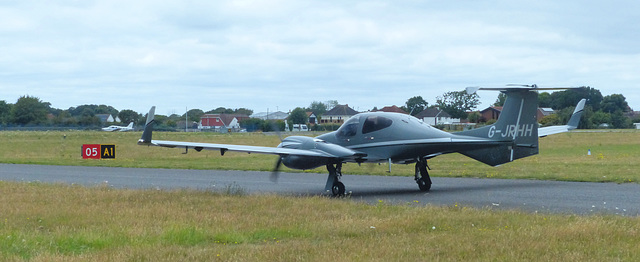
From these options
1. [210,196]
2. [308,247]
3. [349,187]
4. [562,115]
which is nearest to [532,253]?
[308,247]

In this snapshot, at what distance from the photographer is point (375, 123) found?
61.8ft

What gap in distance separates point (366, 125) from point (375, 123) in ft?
0.87

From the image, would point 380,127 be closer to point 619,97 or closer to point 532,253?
point 532,253

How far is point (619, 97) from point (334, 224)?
138 m

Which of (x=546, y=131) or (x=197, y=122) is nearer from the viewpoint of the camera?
(x=546, y=131)

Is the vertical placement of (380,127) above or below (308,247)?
above

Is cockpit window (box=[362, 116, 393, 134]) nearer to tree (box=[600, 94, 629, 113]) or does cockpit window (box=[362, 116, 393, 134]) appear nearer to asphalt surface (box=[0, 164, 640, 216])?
asphalt surface (box=[0, 164, 640, 216])

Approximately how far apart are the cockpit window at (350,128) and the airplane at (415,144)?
473mm

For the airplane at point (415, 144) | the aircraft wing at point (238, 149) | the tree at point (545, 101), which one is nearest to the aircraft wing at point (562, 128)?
the airplane at point (415, 144)

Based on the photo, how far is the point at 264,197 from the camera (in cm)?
1614

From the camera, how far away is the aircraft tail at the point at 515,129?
1797 cm

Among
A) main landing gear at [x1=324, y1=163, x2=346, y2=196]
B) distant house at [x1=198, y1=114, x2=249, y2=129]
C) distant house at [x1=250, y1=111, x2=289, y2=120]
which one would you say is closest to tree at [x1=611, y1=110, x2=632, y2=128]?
distant house at [x1=198, y1=114, x2=249, y2=129]

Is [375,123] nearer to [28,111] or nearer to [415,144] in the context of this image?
[415,144]

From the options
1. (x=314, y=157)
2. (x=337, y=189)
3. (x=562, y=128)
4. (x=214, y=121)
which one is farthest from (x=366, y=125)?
(x=214, y=121)
